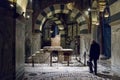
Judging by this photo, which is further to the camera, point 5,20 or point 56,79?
point 56,79

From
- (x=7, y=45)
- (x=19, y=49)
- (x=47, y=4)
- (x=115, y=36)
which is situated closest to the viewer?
(x=7, y=45)

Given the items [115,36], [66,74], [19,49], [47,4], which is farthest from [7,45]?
[47,4]

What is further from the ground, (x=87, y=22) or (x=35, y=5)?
(x=35, y=5)

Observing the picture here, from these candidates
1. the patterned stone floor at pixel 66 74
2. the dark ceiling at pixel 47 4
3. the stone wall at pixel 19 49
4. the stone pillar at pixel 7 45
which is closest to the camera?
the stone pillar at pixel 7 45

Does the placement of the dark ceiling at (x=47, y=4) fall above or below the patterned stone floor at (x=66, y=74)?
above

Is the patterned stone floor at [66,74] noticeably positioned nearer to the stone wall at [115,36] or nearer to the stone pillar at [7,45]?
the stone wall at [115,36]

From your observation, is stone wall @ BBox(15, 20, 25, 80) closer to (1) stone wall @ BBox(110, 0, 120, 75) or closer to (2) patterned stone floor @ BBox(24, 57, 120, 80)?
(2) patterned stone floor @ BBox(24, 57, 120, 80)

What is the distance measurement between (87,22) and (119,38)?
8.93 metres

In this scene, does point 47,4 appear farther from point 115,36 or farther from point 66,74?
point 115,36

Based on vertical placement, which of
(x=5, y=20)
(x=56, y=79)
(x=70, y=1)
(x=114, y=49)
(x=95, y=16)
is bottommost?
(x=56, y=79)

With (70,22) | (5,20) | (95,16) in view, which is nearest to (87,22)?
(95,16)

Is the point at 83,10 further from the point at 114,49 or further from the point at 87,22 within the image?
the point at 114,49

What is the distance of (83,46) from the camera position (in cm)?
1875

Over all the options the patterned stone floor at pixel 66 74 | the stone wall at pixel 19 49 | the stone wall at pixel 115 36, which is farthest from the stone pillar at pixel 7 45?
the stone wall at pixel 115 36
